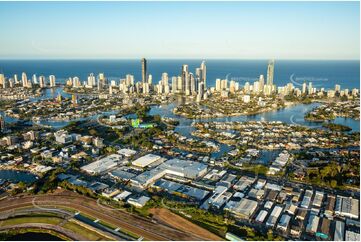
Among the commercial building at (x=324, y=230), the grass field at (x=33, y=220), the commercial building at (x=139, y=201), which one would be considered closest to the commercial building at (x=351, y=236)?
the commercial building at (x=324, y=230)

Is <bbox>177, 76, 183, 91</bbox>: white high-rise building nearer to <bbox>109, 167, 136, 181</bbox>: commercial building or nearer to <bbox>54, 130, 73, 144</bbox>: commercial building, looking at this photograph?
<bbox>54, 130, 73, 144</bbox>: commercial building

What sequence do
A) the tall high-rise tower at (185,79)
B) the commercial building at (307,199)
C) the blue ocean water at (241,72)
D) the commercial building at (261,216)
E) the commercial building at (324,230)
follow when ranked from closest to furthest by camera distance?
the commercial building at (324,230)
the commercial building at (261,216)
the commercial building at (307,199)
the tall high-rise tower at (185,79)
the blue ocean water at (241,72)

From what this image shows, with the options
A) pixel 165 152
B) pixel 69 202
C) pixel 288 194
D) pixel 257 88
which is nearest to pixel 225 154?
pixel 165 152

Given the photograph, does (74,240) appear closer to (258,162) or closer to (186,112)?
(258,162)

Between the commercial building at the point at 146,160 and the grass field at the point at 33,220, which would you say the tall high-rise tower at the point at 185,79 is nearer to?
the commercial building at the point at 146,160

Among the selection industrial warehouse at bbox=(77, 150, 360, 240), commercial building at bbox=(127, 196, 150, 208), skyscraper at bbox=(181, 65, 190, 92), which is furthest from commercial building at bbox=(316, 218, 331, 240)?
skyscraper at bbox=(181, 65, 190, 92)
